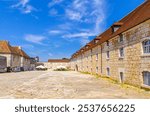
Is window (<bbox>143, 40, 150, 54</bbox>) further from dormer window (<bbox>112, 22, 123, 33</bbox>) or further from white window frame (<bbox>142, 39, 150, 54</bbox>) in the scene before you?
dormer window (<bbox>112, 22, 123, 33</bbox>)

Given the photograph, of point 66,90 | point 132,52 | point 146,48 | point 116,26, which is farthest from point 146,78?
point 116,26

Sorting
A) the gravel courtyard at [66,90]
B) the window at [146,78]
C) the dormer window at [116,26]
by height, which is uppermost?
the dormer window at [116,26]

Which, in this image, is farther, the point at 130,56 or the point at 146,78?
the point at 130,56

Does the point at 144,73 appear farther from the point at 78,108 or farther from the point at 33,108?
the point at 33,108

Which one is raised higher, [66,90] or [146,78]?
[146,78]

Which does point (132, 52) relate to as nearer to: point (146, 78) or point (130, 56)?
point (130, 56)

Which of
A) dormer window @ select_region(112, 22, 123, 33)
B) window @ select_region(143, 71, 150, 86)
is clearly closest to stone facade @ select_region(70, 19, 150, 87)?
window @ select_region(143, 71, 150, 86)

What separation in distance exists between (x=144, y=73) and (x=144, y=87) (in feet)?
3.56

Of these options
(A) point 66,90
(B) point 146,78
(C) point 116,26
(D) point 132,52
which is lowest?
(A) point 66,90

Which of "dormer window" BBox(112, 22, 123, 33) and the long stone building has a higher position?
"dormer window" BBox(112, 22, 123, 33)

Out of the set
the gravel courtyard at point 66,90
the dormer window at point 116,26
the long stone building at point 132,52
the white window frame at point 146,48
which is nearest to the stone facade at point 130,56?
the long stone building at point 132,52

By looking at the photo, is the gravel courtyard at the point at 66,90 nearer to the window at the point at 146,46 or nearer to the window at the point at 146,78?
the window at the point at 146,78

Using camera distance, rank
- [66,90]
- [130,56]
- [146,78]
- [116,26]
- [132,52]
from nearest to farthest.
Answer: [66,90]
[146,78]
[132,52]
[130,56]
[116,26]

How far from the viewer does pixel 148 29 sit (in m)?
14.4
